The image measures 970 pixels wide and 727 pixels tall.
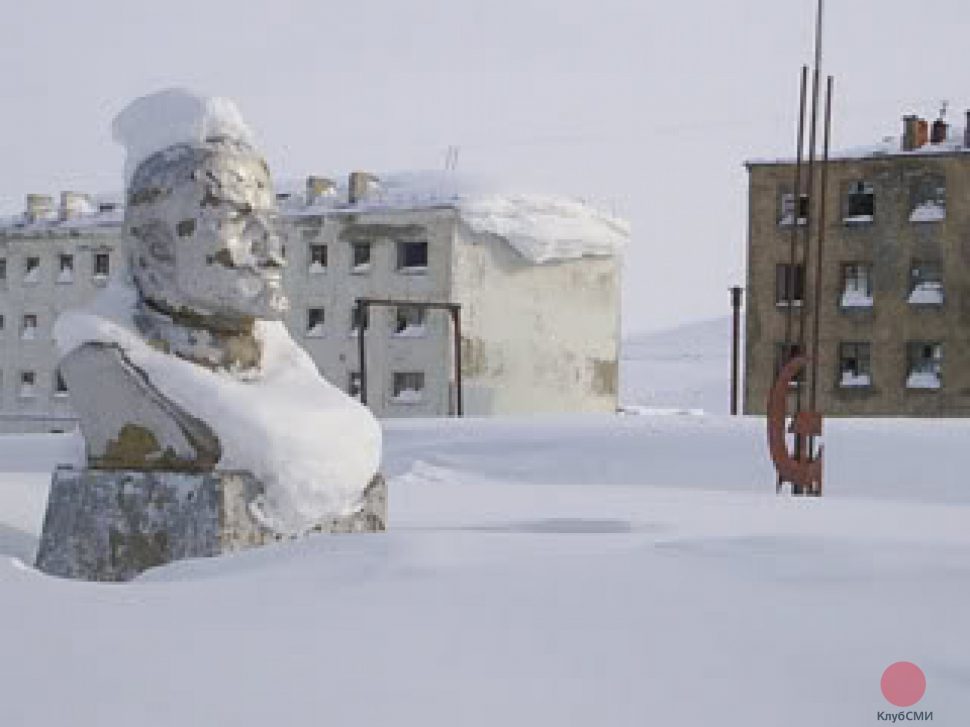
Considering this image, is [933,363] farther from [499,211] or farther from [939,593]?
[939,593]

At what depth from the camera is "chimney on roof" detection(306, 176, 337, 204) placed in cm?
3594

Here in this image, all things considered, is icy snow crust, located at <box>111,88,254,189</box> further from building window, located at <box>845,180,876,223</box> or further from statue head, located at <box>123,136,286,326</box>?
building window, located at <box>845,180,876,223</box>

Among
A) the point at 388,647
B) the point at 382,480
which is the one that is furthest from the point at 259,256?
the point at 388,647

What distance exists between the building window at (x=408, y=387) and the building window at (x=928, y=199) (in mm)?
11546

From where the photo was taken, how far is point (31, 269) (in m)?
39.7

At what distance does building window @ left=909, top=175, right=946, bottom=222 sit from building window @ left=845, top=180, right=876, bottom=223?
0.92 m

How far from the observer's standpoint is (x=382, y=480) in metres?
6.71

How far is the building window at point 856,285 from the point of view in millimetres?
33594

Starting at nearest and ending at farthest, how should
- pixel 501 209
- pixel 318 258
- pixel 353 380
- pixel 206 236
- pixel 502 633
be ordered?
1. pixel 502 633
2. pixel 206 236
3. pixel 501 209
4. pixel 353 380
5. pixel 318 258

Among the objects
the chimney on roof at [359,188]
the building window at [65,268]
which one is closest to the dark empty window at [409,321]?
the chimney on roof at [359,188]

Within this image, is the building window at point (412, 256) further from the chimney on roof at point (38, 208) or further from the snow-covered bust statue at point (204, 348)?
the snow-covered bust statue at point (204, 348)

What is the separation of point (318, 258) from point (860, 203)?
12.8 metres

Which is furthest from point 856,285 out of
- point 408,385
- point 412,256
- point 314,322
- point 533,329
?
point 314,322

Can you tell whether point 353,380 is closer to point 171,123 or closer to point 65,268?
point 65,268
